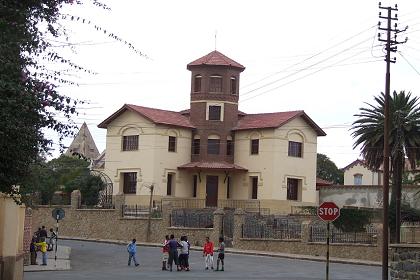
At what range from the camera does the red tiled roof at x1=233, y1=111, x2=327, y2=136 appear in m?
65.9

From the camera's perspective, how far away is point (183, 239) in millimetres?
35438

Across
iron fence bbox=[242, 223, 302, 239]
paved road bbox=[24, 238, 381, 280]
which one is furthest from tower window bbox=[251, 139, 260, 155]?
paved road bbox=[24, 238, 381, 280]

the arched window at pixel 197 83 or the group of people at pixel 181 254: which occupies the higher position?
the arched window at pixel 197 83

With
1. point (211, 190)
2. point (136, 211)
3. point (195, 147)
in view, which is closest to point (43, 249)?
point (136, 211)

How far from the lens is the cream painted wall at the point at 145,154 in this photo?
217 ft

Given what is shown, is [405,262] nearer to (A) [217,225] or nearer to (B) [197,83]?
(A) [217,225]

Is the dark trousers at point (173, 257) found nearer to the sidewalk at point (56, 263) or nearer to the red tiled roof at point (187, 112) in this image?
the sidewalk at point (56, 263)

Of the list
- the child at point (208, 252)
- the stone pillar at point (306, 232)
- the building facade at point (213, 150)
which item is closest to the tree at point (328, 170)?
the building facade at point (213, 150)

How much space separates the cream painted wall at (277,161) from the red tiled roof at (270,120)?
465 mm

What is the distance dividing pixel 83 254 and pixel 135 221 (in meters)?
14.0

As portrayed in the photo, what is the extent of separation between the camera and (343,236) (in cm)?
4769

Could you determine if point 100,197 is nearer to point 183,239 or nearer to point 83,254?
point 83,254

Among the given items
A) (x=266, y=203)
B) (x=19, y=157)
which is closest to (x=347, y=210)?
(x=266, y=203)

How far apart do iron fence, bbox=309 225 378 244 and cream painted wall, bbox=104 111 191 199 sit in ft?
67.1
